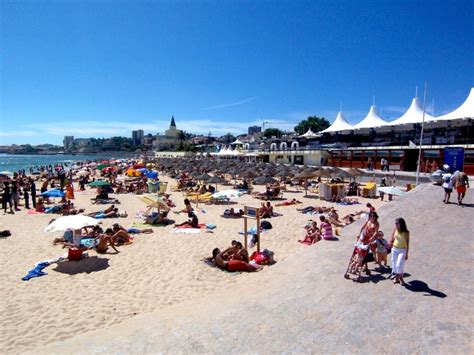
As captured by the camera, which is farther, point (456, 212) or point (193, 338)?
point (456, 212)

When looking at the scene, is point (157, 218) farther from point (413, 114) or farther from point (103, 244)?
point (413, 114)

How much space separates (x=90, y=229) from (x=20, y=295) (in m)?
5.00

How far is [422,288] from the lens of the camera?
5.21 meters

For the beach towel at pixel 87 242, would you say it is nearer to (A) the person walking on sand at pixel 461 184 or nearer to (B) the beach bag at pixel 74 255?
(B) the beach bag at pixel 74 255

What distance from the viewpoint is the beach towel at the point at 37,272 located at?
7.43 meters

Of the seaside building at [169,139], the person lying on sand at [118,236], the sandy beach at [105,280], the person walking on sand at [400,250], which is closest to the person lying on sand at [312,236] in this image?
the sandy beach at [105,280]

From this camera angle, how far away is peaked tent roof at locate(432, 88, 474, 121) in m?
28.4

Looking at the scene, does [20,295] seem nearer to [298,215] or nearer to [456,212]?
[298,215]

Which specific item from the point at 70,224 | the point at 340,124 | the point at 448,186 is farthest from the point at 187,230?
the point at 340,124

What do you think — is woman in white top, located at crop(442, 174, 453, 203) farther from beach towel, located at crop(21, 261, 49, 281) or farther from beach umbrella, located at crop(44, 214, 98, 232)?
beach towel, located at crop(21, 261, 49, 281)

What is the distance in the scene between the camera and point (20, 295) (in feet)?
21.5

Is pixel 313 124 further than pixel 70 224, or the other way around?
pixel 313 124

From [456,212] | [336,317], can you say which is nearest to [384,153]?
[456,212]

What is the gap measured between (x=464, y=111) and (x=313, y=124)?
63.0 m
